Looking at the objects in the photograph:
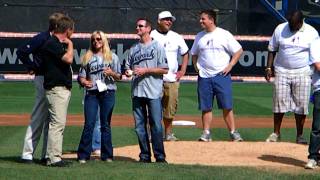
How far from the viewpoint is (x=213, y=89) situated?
39.4 feet

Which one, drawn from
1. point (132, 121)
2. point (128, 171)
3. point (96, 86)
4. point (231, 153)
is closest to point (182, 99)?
point (132, 121)

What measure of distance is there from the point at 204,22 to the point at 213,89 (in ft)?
3.52

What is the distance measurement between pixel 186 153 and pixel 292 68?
236 centimetres

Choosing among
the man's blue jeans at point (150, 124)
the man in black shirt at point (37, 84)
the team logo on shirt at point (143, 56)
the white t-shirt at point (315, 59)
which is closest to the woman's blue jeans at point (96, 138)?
the man's blue jeans at point (150, 124)

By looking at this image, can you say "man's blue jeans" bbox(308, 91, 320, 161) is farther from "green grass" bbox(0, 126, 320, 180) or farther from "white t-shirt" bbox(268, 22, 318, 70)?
"white t-shirt" bbox(268, 22, 318, 70)

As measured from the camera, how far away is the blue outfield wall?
27312 millimetres

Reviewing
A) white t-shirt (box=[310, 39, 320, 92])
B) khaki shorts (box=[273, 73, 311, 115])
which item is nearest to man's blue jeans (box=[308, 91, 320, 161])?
white t-shirt (box=[310, 39, 320, 92])

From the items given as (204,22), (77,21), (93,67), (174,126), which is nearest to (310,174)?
(93,67)

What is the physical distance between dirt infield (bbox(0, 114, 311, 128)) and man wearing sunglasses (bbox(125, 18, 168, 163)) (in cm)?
512

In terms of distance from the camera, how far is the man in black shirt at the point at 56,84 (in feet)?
30.0

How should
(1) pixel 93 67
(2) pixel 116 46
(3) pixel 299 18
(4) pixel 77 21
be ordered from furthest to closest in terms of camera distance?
1. (4) pixel 77 21
2. (2) pixel 116 46
3. (3) pixel 299 18
4. (1) pixel 93 67

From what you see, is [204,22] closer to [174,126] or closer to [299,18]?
[299,18]

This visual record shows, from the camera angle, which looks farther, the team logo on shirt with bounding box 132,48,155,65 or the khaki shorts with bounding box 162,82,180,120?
the khaki shorts with bounding box 162,82,180,120

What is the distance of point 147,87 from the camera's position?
32.0 feet
